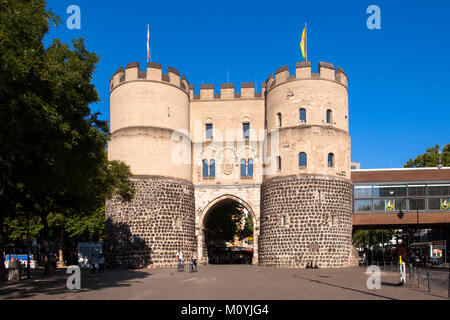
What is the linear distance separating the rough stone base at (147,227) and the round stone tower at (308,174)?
7.27 m

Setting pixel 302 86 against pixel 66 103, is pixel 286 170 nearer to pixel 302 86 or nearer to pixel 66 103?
pixel 302 86

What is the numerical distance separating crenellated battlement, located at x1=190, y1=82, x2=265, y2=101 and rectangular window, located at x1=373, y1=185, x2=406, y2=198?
41.8 ft

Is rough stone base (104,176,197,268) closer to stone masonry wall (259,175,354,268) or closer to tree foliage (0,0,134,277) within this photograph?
stone masonry wall (259,175,354,268)

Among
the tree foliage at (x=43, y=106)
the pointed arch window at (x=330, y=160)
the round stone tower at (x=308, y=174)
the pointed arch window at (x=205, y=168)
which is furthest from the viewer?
the pointed arch window at (x=205, y=168)

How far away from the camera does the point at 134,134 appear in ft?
131

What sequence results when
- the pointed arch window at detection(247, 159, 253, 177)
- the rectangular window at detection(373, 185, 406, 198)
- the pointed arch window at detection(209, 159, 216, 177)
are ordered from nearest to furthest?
1. the rectangular window at detection(373, 185, 406, 198)
2. the pointed arch window at detection(247, 159, 253, 177)
3. the pointed arch window at detection(209, 159, 216, 177)

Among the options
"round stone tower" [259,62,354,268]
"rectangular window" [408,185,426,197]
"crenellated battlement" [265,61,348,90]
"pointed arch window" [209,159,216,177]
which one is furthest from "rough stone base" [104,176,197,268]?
"rectangular window" [408,185,426,197]

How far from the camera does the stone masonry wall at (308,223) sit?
37406 millimetres

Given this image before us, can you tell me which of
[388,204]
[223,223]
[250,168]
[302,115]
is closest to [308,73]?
[302,115]

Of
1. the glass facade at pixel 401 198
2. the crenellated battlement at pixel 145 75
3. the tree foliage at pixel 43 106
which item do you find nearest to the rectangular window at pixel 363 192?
the glass facade at pixel 401 198

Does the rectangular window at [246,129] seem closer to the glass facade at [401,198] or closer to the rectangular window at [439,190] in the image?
the glass facade at [401,198]

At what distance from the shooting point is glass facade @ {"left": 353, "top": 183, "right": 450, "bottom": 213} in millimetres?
40969

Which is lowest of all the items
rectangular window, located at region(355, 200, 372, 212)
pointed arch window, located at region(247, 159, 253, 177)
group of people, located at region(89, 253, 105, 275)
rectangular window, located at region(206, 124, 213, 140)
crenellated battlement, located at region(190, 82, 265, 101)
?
group of people, located at region(89, 253, 105, 275)

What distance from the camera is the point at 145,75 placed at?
40.3 meters
